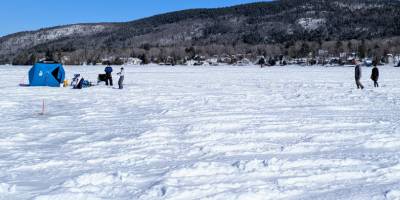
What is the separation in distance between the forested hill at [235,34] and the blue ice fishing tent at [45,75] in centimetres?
10294

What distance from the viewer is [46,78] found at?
26.1 meters

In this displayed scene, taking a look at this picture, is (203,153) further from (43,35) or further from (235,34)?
(43,35)

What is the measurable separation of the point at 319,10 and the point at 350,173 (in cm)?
17780

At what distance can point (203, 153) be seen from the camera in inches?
306

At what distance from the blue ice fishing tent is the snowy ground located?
40.1ft

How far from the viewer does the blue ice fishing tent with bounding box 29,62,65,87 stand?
85.2 ft

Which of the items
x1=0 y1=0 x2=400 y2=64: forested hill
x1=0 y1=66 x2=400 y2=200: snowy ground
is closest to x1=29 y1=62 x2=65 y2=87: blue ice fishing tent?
x1=0 y1=66 x2=400 y2=200: snowy ground

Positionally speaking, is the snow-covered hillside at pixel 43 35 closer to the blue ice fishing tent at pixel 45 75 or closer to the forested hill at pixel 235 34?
the forested hill at pixel 235 34

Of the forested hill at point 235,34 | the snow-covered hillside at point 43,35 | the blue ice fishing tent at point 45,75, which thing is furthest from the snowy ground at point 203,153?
the snow-covered hillside at point 43,35

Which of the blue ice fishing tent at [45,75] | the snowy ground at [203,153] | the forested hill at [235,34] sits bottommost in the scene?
the snowy ground at [203,153]

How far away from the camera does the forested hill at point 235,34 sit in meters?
140

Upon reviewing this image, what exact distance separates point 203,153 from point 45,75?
19.8 meters

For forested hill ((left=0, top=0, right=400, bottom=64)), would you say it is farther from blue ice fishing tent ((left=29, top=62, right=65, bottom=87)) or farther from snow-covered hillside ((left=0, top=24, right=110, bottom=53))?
blue ice fishing tent ((left=29, top=62, right=65, bottom=87))

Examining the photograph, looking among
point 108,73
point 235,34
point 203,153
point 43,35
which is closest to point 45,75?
point 108,73
